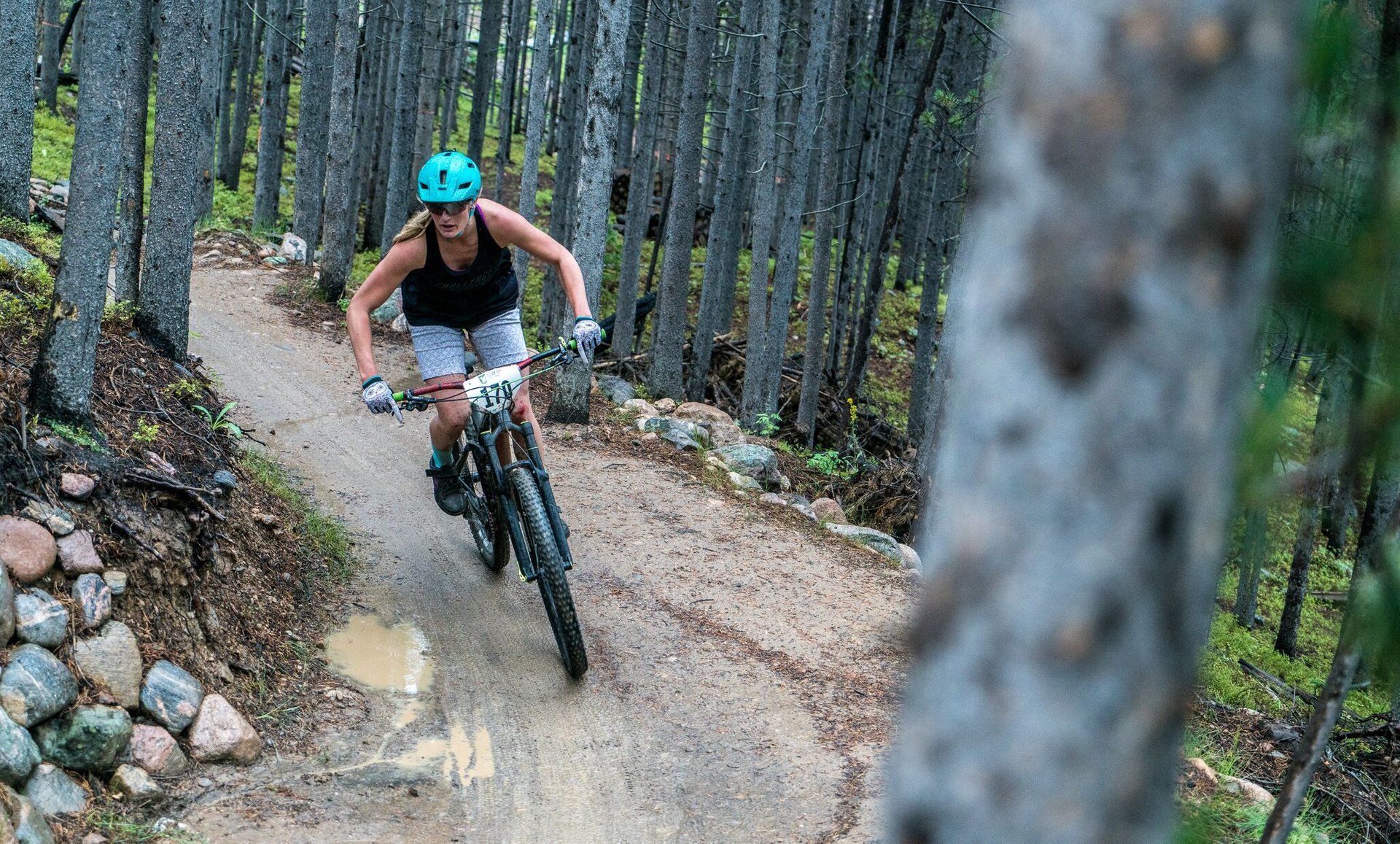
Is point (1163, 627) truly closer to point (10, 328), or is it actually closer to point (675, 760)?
point (675, 760)

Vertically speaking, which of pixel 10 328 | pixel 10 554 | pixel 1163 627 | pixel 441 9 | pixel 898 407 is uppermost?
pixel 441 9

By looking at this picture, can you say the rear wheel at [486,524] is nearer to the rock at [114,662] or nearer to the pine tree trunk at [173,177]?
the rock at [114,662]

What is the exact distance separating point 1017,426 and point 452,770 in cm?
433

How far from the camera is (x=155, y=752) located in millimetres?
4367

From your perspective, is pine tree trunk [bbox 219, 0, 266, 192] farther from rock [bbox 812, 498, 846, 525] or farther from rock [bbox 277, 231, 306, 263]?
rock [bbox 812, 498, 846, 525]

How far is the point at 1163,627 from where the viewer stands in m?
1.13

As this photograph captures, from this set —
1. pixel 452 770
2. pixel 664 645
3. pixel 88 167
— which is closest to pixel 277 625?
pixel 452 770

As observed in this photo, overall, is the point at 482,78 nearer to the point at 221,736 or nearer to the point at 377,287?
the point at 377,287

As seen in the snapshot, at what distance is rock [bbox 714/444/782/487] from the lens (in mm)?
10336

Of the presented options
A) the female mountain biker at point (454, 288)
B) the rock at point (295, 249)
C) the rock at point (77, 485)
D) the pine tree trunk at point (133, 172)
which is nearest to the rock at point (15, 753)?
the rock at point (77, 485)

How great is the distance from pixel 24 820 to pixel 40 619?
1011 millimetres

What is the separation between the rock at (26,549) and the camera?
4.38m

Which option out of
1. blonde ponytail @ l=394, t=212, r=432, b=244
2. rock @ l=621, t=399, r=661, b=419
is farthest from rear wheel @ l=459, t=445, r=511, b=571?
rock @ l=621, t=399, r=661, b=419

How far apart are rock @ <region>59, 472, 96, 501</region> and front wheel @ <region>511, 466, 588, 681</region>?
1.97m
